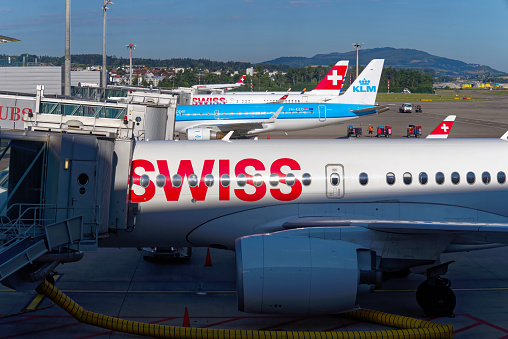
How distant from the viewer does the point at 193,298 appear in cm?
1622

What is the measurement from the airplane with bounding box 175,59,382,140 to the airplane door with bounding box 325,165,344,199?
31629mm

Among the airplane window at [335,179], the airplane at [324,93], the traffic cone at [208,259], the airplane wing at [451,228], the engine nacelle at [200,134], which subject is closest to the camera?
the airplane wing at [451,228]

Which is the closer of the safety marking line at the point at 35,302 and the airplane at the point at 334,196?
the airplane at the point at 334,196

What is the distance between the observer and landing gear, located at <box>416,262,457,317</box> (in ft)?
48.9

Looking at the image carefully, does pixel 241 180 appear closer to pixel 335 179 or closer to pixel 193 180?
pixel 193 180

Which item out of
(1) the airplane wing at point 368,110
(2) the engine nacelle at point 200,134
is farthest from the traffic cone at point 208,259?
(1) the airplane wing at point 368,110

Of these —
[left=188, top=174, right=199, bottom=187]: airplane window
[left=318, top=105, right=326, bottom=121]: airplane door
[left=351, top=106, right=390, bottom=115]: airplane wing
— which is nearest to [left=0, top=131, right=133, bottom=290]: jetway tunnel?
[left=188, top=174, right=199, bottom=187]: airplane window

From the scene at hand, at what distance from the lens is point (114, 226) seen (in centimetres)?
1420

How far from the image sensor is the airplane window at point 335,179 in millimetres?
15684

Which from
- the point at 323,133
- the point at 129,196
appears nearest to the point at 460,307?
the point at 129,196

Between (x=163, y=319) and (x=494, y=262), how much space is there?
11.5m

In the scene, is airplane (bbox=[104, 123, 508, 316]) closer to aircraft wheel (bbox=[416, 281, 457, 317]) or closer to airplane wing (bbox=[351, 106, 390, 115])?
aircraft wheel (bbox=[416, 281, 457, 317])

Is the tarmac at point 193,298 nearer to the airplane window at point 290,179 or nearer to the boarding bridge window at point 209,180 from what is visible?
the boarding bridge window at point 209,180

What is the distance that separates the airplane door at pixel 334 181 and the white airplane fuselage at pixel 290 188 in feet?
0.09
